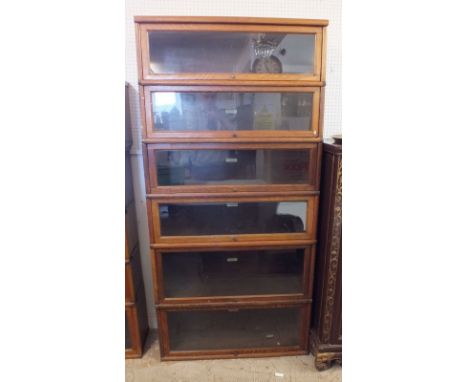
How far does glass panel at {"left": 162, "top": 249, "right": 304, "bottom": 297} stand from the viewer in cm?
141

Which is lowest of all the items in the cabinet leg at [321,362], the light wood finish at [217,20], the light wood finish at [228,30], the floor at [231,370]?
the floor at [231,370]

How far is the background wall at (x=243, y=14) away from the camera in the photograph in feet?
4.46

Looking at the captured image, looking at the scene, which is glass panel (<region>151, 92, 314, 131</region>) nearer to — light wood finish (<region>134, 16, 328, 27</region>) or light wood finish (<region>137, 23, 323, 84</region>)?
light wood finish (<region>137, 23, 323, 84</region>)

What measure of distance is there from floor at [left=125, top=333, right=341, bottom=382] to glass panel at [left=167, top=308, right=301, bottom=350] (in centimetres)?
7

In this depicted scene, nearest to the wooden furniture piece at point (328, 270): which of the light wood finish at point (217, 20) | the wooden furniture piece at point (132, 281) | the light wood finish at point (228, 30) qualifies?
the light wood finish at point (228, 30)

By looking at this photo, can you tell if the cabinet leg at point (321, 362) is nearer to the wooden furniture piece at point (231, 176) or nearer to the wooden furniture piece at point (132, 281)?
the wooden furniture piece at point (231, 176)

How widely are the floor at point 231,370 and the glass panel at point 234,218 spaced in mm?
677

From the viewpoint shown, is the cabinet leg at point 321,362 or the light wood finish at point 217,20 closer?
the light wood finish at point 217,20

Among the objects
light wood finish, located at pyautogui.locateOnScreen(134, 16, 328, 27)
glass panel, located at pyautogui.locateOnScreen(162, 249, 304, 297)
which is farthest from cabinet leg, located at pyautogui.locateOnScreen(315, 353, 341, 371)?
light wood finish, located at pyautogui.locateOnScreen(134, 16, 328, 27)
